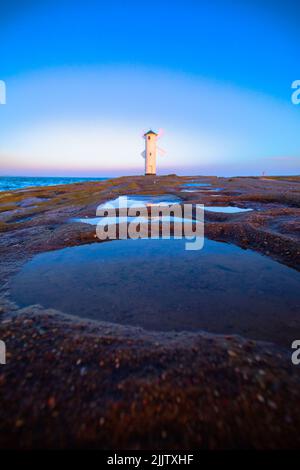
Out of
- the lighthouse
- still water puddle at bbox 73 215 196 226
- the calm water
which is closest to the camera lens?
the calm water

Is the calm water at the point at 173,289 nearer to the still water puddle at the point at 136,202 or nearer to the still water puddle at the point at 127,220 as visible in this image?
the still water puddle at the point at 127,220

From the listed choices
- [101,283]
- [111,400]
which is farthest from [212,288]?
[111,400]

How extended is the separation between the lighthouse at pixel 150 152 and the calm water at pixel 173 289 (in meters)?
61.2

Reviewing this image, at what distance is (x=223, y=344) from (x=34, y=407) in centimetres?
287

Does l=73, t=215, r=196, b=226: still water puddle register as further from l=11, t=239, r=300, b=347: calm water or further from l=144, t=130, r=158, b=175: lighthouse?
l=144, t=130, r=158, b=175: lighthouse

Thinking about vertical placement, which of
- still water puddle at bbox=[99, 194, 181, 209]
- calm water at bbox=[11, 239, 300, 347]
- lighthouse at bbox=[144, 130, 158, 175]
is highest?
lighthouse at bbox=[144, 130, 158, 175]

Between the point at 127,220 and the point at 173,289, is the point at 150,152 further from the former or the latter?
the point at 173,289

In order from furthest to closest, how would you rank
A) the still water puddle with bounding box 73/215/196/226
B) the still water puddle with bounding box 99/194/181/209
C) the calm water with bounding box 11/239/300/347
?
1. the still water puddle with bounding box 99/194/181/209
2. the still water puddle with bounding box 73/215/196/226
3. the calm water with bounding box 11/239/300/347

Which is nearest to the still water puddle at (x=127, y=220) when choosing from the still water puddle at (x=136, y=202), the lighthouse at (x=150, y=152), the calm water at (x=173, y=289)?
the still water puddle at (x=136, y=202)

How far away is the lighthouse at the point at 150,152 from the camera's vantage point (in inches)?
2569

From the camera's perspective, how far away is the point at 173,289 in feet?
19.2

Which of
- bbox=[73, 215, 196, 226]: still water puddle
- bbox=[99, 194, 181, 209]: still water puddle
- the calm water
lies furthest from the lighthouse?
the calm water

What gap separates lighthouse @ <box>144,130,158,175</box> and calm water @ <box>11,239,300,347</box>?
61.2 meters

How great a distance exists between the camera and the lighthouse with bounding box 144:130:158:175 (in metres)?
65.2
